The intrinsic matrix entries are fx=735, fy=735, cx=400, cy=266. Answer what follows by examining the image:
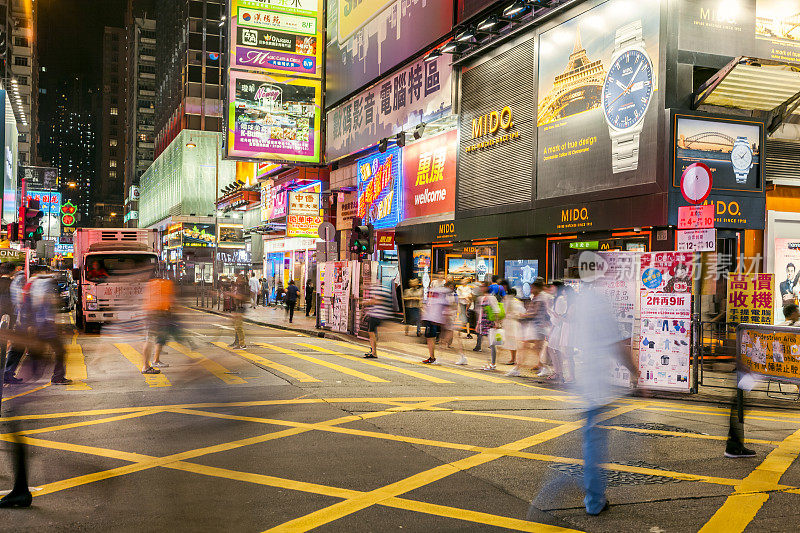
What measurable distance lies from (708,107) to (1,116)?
55102mm

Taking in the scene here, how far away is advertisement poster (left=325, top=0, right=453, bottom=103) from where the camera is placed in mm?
28469

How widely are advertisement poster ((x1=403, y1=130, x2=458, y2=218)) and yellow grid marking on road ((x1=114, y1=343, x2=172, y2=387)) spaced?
1302cm

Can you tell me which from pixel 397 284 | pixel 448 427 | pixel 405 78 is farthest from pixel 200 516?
pixel 405 78

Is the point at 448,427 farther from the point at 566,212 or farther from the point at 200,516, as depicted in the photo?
the point at 566,212

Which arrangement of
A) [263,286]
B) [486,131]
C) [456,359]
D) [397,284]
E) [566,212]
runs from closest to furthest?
[456,359] → [566,212] → [486,131] → [397,284] → [263,286]

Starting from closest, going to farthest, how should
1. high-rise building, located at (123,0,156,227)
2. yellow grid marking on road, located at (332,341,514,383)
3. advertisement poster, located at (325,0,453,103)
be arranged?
yellow grid marking on road, located at (332,341,514,383) < advertisement poster, located at (325,0,453,103) < high-rise building, located at (123,0,156,227)

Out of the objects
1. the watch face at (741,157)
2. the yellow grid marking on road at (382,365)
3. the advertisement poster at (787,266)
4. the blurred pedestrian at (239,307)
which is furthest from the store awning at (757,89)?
the blurred pedestrian at (239,307)

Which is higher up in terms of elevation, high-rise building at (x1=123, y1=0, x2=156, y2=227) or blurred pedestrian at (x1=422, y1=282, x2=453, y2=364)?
high-rise building at (x1=123, y1=0, x2=156, y2=227)

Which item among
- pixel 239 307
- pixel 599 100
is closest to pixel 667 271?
pixel 599 100

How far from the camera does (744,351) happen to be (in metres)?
9.60

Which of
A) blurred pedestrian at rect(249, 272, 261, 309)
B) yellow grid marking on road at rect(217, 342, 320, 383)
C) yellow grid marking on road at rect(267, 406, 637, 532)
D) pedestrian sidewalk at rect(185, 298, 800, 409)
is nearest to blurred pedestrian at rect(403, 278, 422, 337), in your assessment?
pedestrian sidewalk at rect(185, 298, 800, 409)

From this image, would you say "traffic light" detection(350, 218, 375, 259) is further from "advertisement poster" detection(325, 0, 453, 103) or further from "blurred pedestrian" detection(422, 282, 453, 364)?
"advertisement poster" detection(325, 0, 453, 103)

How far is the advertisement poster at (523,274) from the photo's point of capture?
71.9ft

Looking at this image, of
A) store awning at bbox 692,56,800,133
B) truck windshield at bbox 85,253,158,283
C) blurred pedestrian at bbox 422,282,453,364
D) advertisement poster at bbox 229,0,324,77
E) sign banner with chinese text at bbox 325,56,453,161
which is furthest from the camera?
advertisement poster at bbox 229,0,324,77
